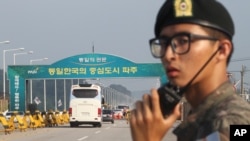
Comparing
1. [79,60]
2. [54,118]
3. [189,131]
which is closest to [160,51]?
[189,131]

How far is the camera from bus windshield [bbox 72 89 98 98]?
44844mm

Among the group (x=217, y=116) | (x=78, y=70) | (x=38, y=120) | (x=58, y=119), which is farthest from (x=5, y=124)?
(x=217, y=116)

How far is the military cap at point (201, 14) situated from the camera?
2.24 m

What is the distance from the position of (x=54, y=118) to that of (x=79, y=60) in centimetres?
730

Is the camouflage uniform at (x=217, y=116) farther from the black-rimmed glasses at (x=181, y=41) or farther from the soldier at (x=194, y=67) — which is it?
the black-rimmed glasses at (x=181, y=41)

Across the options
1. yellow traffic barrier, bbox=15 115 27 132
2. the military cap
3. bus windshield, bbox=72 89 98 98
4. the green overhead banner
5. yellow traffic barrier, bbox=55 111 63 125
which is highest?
the green overhead banner

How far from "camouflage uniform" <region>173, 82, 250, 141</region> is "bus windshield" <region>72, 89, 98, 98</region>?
140ft

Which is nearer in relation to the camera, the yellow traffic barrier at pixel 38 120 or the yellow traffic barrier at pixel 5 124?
the yellow traffic barrier at pixel 5 124

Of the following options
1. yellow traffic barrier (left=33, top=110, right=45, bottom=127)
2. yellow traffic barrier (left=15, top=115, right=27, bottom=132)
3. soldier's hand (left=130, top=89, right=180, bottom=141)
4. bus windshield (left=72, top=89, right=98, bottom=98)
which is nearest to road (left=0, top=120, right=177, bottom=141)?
yellow traffic barrier (left=15, top=115, right=27, bottom=132)

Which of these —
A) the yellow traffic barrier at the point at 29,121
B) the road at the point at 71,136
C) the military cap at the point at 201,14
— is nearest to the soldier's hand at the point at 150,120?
the military cap at the point at 201,14

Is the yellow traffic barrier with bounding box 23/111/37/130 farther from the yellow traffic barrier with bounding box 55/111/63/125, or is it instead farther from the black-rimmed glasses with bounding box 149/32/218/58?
the black-rimmed glasses with bounding box 149/32/218/58

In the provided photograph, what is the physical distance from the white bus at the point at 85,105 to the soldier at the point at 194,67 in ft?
138

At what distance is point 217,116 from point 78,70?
55886 millimetres

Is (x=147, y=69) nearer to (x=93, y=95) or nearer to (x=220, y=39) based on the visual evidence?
(x=93, y=95)
